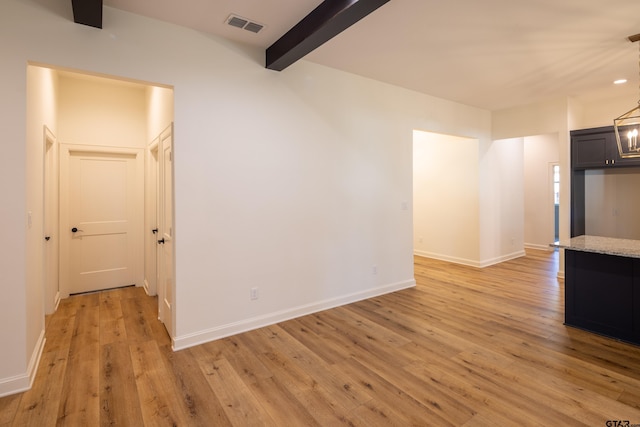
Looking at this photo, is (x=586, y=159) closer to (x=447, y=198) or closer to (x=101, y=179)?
(x=447, y=198)

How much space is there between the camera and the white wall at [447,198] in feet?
19.7

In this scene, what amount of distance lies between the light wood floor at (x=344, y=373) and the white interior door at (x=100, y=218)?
0.82 m

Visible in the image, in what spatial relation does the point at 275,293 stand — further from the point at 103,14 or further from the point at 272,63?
the point at 103,14

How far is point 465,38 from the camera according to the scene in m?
3.15

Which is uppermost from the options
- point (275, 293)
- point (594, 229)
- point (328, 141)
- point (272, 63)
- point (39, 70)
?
point (272, 63)

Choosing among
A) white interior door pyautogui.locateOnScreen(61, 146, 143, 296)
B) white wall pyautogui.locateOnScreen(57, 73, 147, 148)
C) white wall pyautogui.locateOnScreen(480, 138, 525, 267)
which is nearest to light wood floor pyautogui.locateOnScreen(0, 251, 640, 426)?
white interior door pyautogui.locateOnScreen(61, 146, 143, 296)

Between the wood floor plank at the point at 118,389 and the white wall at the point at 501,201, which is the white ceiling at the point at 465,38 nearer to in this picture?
the white wall at the point at 501,201

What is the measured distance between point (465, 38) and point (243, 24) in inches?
84.9

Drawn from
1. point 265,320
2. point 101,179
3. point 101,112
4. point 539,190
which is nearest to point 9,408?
point 265,320

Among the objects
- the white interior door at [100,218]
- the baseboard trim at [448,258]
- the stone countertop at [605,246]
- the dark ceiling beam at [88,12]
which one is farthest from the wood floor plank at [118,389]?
the baseboard trim at [448,258]

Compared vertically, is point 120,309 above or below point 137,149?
below

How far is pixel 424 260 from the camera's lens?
6.68 metres

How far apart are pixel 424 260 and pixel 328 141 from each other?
157 inches

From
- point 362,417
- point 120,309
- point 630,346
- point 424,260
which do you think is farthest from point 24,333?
point 424,260
